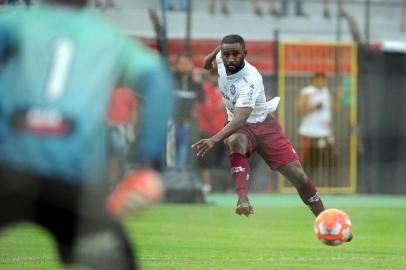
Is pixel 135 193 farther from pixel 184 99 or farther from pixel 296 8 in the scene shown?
pixel 296 8

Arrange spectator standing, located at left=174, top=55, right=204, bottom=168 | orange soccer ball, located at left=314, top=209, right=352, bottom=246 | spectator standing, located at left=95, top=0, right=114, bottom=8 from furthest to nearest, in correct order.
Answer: spectator standing, located at left=95, top=0, right=114, bottom=8 → spectator standing, located at left=174, top=55, right=204, bottom=168 → orange soccer ball, located at left=314, top=209, right=352, bottom=246

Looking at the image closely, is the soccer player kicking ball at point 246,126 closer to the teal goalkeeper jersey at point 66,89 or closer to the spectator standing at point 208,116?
the teal goalkeeper jersey at point 66,89

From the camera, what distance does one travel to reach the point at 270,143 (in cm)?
1129

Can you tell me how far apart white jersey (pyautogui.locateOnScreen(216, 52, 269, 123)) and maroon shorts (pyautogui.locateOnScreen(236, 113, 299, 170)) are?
0.10m

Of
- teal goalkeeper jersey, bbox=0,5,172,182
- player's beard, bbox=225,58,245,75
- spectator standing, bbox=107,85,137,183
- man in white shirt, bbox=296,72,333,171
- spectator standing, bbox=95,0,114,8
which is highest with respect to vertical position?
teal goalkeeper jersey, bbox=0,5,172,182

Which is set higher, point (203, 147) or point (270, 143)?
point (203, 147)

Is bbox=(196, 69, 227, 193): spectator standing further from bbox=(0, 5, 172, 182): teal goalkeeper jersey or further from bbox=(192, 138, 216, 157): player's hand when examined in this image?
bbox=(0, 5, 172, 182): teal goalkeeper jersey

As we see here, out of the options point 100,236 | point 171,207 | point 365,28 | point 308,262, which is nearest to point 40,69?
point 100,236

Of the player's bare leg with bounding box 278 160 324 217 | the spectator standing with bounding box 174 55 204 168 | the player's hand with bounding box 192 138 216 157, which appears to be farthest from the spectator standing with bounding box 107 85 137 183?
the player's hand with bounding box 192 138 216 157

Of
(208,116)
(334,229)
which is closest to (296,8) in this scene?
(208,116)

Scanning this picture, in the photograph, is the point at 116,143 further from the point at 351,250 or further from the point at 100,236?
the point at 100,236

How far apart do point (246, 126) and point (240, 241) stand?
5.60ft

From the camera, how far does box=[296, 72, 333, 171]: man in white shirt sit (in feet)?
69.3

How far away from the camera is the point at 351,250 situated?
11680mm
